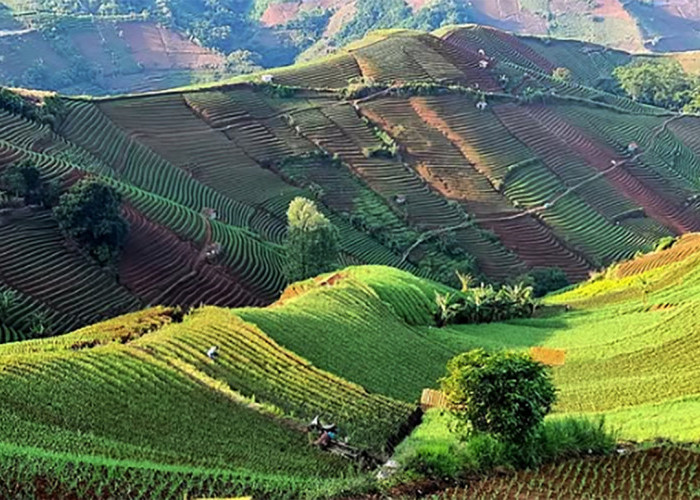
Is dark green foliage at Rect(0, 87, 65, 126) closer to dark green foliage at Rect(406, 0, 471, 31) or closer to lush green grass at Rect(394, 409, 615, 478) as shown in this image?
lush green grass at Rect(394, 409, 615, 478)

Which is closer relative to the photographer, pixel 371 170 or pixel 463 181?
pixel 371 170

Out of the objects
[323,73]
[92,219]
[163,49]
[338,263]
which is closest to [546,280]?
[338,263]

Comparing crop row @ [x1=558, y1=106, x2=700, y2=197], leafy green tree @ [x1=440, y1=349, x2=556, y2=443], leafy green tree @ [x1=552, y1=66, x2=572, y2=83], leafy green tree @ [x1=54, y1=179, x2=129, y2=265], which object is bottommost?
crop row @ [x1=558, y1=106, x2=700, y2=197]

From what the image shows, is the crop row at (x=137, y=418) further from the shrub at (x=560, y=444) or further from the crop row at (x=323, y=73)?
the crop row at (x=323, y=73)

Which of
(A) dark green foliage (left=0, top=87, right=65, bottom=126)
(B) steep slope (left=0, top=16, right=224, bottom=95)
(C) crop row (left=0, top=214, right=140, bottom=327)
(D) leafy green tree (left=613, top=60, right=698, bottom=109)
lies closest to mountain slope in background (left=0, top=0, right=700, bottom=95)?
(B) steep slope (left=0, top=16, right=224, bottom=95)

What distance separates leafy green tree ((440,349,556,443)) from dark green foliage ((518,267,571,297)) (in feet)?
122

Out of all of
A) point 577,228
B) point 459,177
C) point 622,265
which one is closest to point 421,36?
point 459,177

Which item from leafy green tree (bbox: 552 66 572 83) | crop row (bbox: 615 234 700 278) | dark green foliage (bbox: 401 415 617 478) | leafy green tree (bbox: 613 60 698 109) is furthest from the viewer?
leafy green tree (bbox: 613 60 698 109)

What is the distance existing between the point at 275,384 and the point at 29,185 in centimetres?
2769

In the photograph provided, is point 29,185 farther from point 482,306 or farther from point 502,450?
point 502,450

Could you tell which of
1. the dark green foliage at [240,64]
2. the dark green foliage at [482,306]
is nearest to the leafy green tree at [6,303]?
the dark green foliage at [482,306]

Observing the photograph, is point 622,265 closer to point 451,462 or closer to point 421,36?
point 451,462

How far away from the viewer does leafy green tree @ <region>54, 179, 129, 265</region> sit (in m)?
42.3

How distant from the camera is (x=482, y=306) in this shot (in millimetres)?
36781
